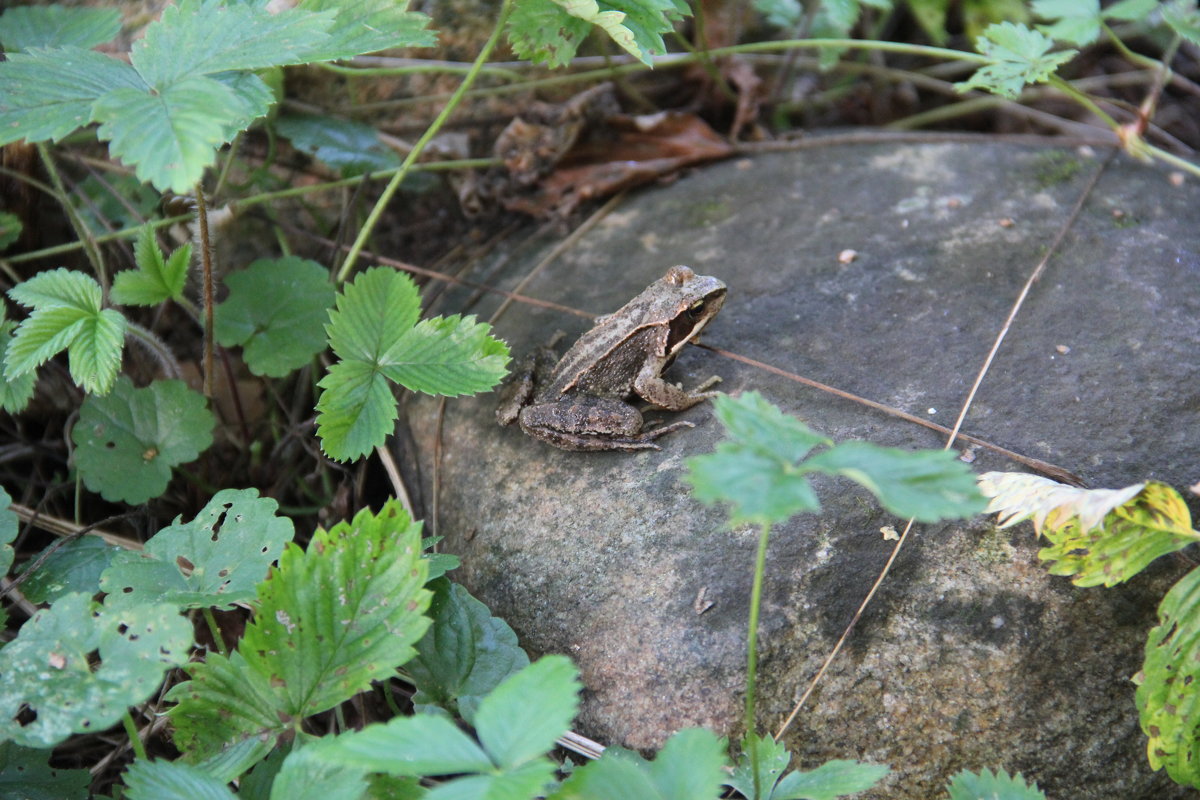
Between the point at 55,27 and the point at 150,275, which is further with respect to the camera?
the point at 55,27

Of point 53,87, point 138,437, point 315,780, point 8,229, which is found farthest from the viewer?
point 8,229

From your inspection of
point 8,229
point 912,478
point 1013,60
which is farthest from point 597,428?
point 8,229

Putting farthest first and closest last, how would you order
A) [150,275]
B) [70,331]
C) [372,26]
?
1. [150,275]
2. [372,26]
3. [70,331]

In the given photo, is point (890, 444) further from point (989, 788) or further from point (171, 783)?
point (171, 783)

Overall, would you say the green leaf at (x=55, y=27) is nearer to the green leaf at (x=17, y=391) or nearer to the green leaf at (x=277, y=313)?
the green leaf at (x=277, y=313)

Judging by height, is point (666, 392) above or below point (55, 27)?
below

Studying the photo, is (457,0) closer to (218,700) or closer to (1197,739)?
(218,700)

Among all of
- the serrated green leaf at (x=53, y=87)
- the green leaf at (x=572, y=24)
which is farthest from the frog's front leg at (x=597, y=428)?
the serrated green leaf at (x=53, y=87)
